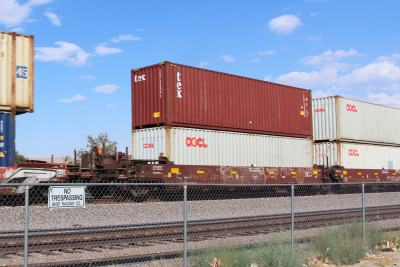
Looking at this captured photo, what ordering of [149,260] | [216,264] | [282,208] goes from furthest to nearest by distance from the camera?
[282,208] < [149,260] < [216,264]

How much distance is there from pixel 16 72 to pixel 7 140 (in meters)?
2.36

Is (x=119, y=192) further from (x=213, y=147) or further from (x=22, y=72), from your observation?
(x=22, y=72)

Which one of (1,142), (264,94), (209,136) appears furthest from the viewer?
(264,94)

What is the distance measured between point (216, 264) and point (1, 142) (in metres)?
10.3

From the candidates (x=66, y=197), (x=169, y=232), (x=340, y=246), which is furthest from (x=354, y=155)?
(x=66, y=197)

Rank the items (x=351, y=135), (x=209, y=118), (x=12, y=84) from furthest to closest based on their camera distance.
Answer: (x=351, y=135) → (x=209, y=118) → (x=12, y=84)

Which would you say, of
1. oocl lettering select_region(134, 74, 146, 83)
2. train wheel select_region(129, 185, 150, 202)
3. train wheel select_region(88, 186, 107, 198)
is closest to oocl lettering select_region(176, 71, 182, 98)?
oocl lettering select_region(134, 74, 146, 83)

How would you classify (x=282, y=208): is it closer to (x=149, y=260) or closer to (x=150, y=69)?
(x=150, y=69)

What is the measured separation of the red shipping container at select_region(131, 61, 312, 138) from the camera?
57.2ft

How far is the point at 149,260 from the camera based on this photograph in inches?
282

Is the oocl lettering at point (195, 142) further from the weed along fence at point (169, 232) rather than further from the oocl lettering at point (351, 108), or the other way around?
the oocl lettering at point (351, 108)

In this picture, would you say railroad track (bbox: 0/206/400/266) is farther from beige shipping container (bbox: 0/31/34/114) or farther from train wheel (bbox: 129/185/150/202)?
beige shipping container (bbox: 0/31/34/114)

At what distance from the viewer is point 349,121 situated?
25938mm

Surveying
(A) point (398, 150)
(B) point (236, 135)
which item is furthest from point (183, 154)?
(A) point (398, 150)
